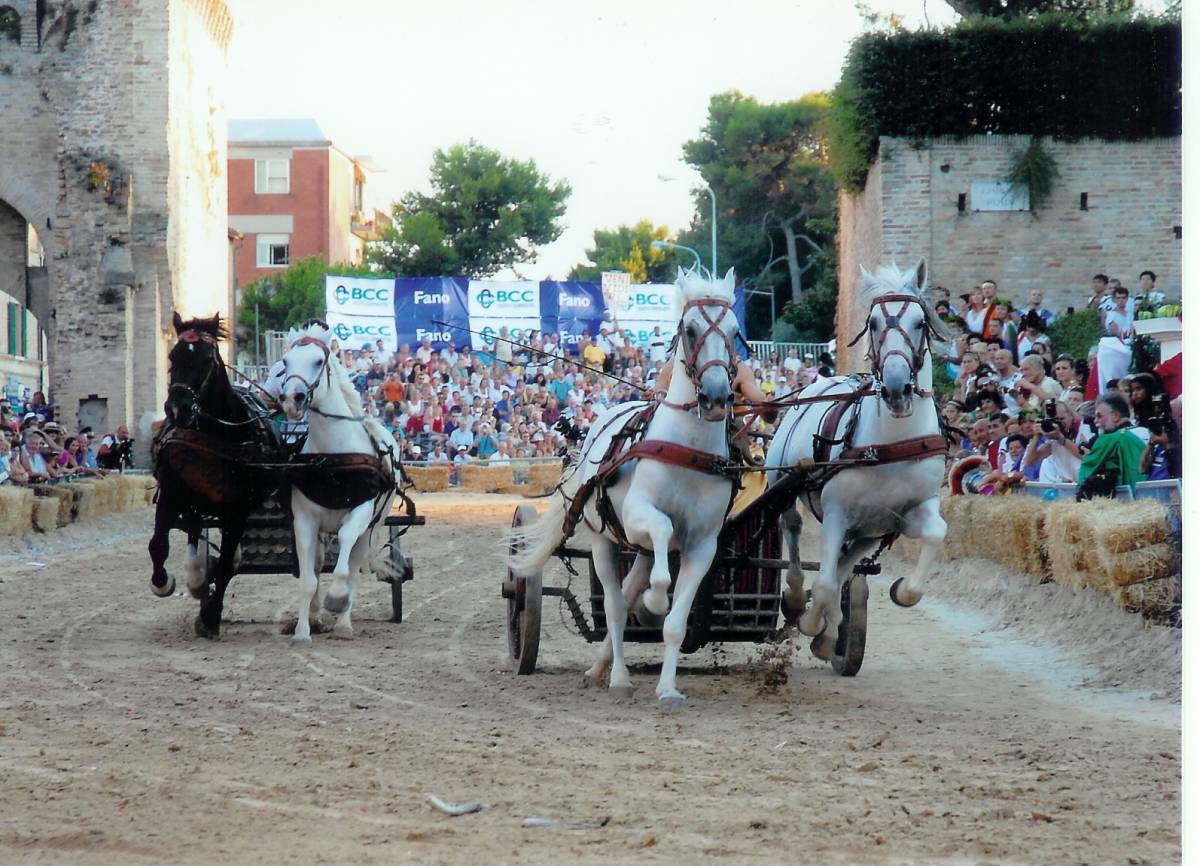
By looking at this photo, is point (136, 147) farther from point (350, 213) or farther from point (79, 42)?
point (350, 213)

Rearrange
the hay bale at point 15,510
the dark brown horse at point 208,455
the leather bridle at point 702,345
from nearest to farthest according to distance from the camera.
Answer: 1. the leather bridle at point 702,345
2. the dark brown horse at point 208,455
3. the hay bale at point 15,510

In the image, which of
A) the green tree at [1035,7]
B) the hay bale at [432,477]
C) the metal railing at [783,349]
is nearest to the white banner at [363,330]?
the hay bale at [432,477]

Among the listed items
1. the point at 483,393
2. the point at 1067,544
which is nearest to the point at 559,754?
the point at 1067,544

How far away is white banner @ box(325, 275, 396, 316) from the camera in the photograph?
35128 mm

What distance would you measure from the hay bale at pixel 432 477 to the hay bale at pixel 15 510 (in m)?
13.5

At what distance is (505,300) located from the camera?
35.9 m

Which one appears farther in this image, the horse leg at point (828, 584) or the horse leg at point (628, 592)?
the horse leg at point (828, 584)

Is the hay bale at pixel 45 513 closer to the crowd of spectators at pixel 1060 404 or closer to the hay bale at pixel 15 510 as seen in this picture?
the hay bale at pixel 15 510

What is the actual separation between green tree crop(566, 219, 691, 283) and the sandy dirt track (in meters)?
55.0

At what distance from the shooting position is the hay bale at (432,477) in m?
33.2

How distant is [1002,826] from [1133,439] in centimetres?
602

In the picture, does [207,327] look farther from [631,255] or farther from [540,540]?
[631,255]

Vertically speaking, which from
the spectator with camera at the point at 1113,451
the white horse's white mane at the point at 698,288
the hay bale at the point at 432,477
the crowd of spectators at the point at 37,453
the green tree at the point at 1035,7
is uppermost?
the green tree at the point at 1035,7

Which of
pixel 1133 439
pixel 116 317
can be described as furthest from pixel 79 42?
pixel 1133 439
